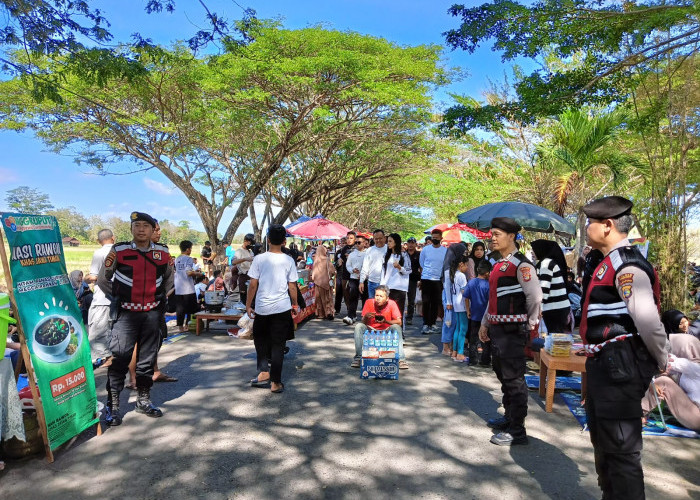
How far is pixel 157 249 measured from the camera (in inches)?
179

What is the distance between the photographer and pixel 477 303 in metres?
6.42

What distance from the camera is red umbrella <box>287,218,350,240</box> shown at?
38.0 ft

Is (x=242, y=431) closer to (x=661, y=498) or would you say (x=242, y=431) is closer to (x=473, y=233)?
(x=661, y=498)

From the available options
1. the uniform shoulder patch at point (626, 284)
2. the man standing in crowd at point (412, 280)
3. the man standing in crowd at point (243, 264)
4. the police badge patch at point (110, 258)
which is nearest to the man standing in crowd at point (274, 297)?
the police badge patch at point (110, 258)

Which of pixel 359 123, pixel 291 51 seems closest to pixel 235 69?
pixel 291 51

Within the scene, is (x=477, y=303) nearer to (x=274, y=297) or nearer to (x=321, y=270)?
(x=274, y=297)

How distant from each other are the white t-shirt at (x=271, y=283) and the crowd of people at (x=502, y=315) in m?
0.01

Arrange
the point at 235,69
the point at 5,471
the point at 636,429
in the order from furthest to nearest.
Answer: the point at 235,69 < the point at 5,471 < the point at 636,429

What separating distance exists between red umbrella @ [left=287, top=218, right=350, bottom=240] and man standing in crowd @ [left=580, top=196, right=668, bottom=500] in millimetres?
9048

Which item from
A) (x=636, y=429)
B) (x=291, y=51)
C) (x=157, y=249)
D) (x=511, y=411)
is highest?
(x=291, y=51)

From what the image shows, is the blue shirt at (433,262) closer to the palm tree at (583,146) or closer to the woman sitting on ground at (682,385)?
the woman sitting on ground at (682,385)

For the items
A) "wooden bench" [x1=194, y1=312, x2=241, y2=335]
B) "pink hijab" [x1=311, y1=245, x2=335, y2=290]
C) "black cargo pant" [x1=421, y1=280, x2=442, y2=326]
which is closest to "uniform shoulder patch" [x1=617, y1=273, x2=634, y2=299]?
"black cargo pant" [x1=421, y1=280, x2=442, y2=326]

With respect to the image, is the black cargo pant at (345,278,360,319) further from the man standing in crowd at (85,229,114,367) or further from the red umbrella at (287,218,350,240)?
the man standing in crowd at (85,229,114,367)

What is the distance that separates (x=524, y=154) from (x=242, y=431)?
64.3ft
